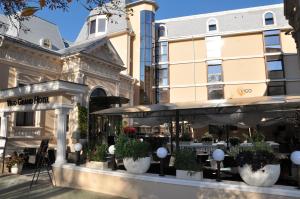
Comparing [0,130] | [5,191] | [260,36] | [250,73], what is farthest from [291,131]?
[260,36]

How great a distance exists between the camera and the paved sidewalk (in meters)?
8.09

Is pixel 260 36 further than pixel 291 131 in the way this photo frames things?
Yes

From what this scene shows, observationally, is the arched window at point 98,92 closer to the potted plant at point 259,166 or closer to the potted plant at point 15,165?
the potted plant at point 15,165

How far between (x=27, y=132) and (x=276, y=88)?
79.6 ft

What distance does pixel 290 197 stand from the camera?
18.7ft

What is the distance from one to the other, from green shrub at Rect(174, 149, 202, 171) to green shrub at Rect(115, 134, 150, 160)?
1.07m

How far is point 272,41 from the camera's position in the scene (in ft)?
99.6

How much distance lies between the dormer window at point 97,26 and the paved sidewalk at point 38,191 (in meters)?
20.4

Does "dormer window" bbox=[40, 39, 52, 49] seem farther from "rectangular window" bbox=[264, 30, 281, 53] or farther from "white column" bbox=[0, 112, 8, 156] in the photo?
"rectangular window" bbox=[264, 30, 281, 53]

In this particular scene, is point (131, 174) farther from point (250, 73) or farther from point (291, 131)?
point (250, 73)

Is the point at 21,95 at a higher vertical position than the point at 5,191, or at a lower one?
higher

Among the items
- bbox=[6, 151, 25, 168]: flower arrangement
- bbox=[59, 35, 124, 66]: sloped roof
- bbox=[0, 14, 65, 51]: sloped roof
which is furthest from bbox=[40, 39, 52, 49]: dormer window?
bbox=[6, 151, 25, 168]: flower arrangement

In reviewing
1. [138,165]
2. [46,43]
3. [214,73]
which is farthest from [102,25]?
[138,165]

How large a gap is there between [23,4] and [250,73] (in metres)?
27.1
